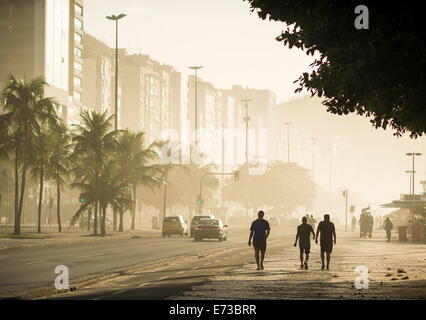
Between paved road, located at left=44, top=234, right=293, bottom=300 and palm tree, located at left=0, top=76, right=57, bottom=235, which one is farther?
palm tree, located at left=0, top=76, right=57, bottom=235

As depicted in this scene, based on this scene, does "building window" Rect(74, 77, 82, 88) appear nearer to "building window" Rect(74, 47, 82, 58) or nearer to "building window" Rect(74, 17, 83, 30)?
"building window" Rect(74, 47, 82, 58)

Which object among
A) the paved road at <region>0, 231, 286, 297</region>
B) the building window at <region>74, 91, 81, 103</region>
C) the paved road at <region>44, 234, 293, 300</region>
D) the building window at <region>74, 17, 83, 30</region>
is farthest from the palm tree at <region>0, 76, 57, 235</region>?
the building window at <region>74, 91, 81, 103</region>

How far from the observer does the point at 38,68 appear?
138m

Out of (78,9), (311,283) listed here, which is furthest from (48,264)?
(78,9)

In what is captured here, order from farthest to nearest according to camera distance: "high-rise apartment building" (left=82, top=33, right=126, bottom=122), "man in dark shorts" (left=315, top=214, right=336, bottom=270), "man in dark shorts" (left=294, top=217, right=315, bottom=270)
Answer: "high-rise apartment building" (left=82, top=33, right=126, bottom=122) < "man in dark shorts" (left=294, top=217, right=315, bottom=270) < "man in dark shorts" (left=315, top=214, right=336, bottom=270)

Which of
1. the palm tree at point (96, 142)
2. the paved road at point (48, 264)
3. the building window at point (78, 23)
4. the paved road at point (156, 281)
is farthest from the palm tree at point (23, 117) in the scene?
the building window at point (78, 23)

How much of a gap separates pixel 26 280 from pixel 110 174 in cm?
3872

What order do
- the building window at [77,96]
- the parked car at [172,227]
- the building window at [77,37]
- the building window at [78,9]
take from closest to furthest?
the parked car at [172,227] < the building window at [77,37] < the building window at [78,9] < the building window at [77,96]

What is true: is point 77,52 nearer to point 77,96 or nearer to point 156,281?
point 77,96

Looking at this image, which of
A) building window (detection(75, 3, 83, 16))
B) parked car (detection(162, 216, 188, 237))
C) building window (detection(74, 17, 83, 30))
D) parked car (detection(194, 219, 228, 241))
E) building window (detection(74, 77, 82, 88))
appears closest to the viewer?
parked car (detection(194, 219, 228, 241))

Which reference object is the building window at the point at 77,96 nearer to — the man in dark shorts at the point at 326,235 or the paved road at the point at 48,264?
the paved road at the point at 48,264

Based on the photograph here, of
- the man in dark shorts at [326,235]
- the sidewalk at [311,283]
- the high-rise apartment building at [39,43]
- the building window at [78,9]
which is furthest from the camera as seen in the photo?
the building window at [78,9]
